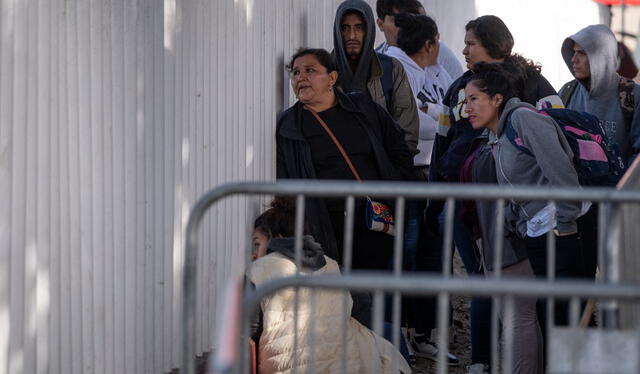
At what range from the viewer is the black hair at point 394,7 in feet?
27.5

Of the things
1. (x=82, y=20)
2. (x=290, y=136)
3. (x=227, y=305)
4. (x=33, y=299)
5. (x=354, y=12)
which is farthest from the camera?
(x=354, y=12)

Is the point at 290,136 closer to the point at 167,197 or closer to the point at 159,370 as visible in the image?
the point at 167,197

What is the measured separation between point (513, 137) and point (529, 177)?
20 cm

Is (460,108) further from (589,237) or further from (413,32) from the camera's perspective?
(413,32)

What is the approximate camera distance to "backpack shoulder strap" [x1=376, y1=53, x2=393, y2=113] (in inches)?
284

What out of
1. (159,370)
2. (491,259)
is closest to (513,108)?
(491,259)

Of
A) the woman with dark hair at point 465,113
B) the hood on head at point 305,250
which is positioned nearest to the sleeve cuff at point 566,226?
the woman with dark hair at point 465,113

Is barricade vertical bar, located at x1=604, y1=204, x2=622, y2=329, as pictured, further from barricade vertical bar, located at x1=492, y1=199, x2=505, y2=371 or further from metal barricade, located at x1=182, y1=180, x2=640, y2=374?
barricade vertical bar, located at x1=492, y1=199, x2=505, y2=371

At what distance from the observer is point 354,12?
725 centimetres

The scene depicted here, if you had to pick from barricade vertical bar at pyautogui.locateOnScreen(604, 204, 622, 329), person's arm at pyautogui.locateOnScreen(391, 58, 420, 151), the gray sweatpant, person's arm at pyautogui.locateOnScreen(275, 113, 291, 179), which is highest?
person's arm at pyautogui.locateOnScreen(391, 58, 420, 151)

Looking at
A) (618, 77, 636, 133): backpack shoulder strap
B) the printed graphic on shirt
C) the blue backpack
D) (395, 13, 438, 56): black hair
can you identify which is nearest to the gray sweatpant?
the blue backpack

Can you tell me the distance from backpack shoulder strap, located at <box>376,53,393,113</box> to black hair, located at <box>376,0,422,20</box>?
3.57 ft

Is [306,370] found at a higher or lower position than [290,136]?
lower

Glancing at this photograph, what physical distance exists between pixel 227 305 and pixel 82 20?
2550 mm
